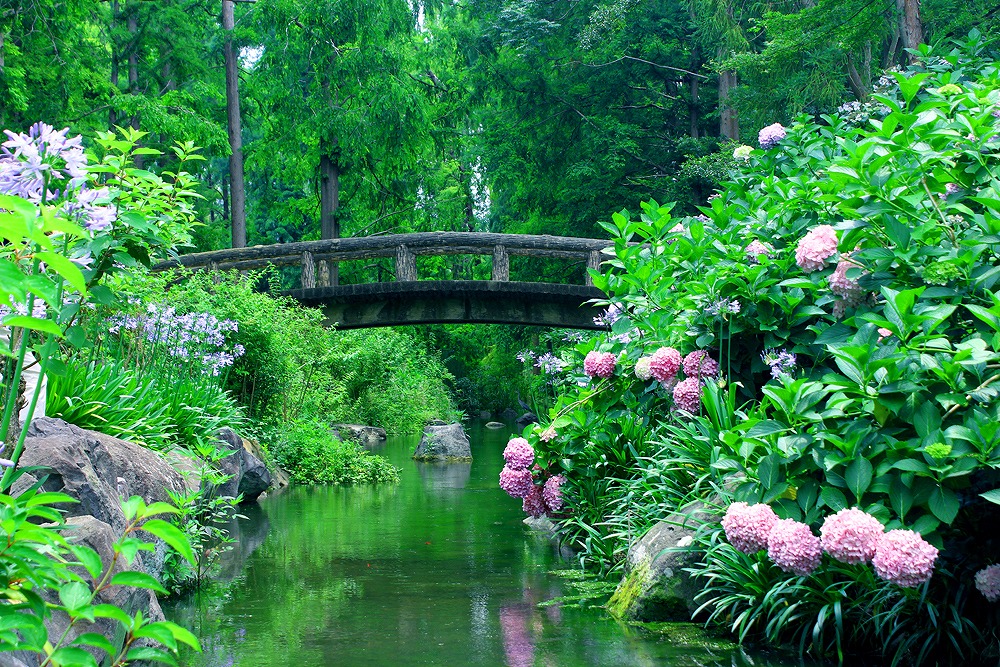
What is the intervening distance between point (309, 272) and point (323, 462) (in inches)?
227

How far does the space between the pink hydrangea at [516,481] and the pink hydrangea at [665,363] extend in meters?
1.54

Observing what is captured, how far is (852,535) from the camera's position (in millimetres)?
3438

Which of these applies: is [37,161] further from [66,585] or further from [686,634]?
[686,634]

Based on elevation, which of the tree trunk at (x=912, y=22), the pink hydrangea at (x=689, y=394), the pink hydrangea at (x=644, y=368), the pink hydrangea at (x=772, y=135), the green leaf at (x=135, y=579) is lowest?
the green leaf at (x=135, y=579)

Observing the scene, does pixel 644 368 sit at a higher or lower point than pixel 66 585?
higher

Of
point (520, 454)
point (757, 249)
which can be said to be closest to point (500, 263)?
point (520, 454)

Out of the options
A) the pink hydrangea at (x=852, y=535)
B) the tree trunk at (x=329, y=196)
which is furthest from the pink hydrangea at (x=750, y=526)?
the tree trunk at (x=329, y=196)

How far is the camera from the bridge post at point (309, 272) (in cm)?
1564

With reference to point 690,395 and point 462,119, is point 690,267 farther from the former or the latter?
point 462,119

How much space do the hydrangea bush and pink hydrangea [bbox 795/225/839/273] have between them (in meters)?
0.01

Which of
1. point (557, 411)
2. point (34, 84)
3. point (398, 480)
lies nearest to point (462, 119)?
point (34, 84)

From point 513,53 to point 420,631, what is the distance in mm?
21940

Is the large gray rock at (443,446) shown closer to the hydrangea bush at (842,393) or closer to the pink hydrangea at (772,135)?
the hydrangea bush at (842,393)

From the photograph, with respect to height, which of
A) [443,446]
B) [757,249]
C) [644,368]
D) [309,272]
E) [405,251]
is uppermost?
[405,251]
